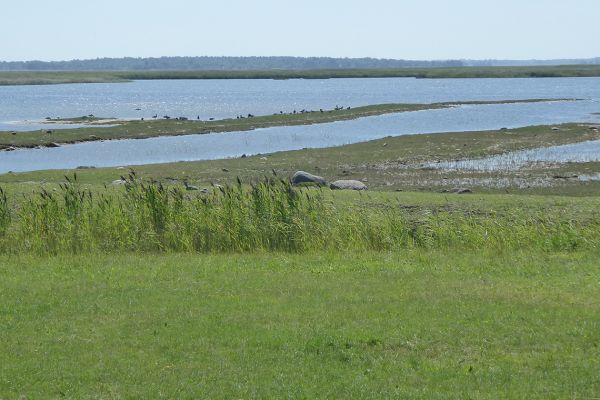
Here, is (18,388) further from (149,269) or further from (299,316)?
(149,269)

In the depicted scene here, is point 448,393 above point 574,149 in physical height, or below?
above

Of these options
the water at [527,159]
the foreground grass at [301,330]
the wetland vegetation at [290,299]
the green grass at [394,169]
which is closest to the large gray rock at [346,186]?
the green grass at [394,169]

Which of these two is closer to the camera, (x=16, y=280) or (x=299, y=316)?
(x=299, y=316)

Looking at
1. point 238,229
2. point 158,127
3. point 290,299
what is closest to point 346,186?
point 238,229

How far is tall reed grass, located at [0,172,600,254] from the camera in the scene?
1567 centimetres

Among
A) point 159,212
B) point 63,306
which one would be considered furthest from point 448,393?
point 159,212

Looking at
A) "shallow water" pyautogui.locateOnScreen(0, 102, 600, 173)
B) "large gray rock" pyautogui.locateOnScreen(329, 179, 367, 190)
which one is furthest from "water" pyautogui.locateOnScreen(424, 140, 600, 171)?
"shallow water" pyautogui.locateOnScreen(0, 102, 600, 173)

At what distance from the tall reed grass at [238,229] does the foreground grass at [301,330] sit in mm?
1809

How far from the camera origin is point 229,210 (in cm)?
1650

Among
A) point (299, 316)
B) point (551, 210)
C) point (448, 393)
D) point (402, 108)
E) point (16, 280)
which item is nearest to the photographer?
point (448, 393)

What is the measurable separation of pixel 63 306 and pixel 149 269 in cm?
257

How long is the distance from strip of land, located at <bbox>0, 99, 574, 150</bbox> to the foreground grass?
42.8 metres

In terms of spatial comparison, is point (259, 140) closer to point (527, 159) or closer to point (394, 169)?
point (394, 169)

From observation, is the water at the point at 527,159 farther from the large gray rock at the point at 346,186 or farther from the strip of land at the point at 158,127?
the strip of land at the point at 158,127
